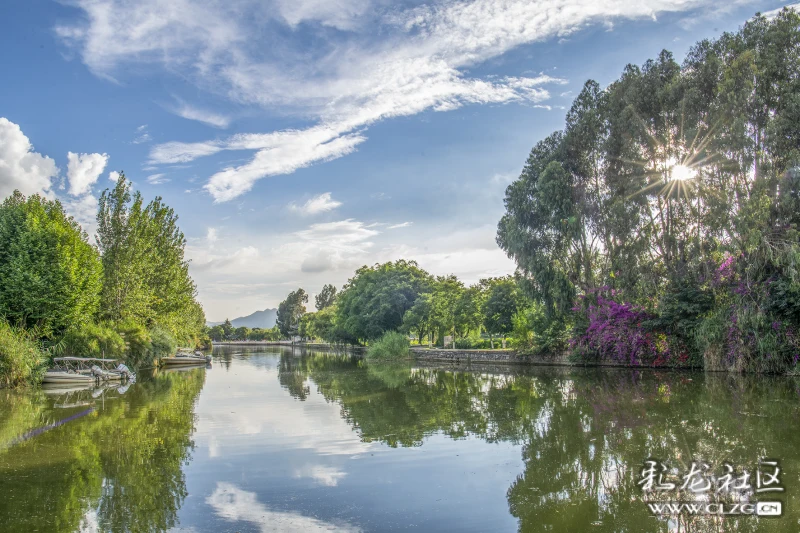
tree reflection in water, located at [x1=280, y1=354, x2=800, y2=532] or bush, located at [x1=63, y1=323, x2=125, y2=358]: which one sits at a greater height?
bush, located at [x1=63, y1=323, x2=125, y2=358]

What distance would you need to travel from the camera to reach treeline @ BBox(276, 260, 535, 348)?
44344 mm

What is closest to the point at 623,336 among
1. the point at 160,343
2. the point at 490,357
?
the point at 490,357

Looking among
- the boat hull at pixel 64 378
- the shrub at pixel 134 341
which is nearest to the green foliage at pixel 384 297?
the shrub at pixel 134 341

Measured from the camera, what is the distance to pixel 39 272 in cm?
2648

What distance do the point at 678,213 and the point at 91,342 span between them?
31.7 metres

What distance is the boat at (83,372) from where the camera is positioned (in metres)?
24.2

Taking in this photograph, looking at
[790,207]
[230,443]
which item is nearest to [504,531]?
[230,443]

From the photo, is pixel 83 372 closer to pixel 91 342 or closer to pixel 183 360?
pixel 91 342

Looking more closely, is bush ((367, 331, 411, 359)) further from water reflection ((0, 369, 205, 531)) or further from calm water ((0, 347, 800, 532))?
water reflection ((0, 369, 205, 531))

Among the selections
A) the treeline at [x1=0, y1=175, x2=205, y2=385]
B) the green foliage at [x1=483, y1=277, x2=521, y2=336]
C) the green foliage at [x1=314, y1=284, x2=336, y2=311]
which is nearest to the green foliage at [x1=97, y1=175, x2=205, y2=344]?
the treeline at [x1=0, y1=175, x2=205, y2=385]

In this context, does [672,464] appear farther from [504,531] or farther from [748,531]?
[504,531]

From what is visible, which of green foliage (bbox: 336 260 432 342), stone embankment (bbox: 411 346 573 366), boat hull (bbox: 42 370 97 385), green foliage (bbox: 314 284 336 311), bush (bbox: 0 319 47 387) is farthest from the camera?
green foliage (bbox: 314 284 336 311)

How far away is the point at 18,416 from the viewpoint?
15414mm

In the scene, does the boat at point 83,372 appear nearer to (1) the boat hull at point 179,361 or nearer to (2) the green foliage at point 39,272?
(2) the green foliage at point 39,272
